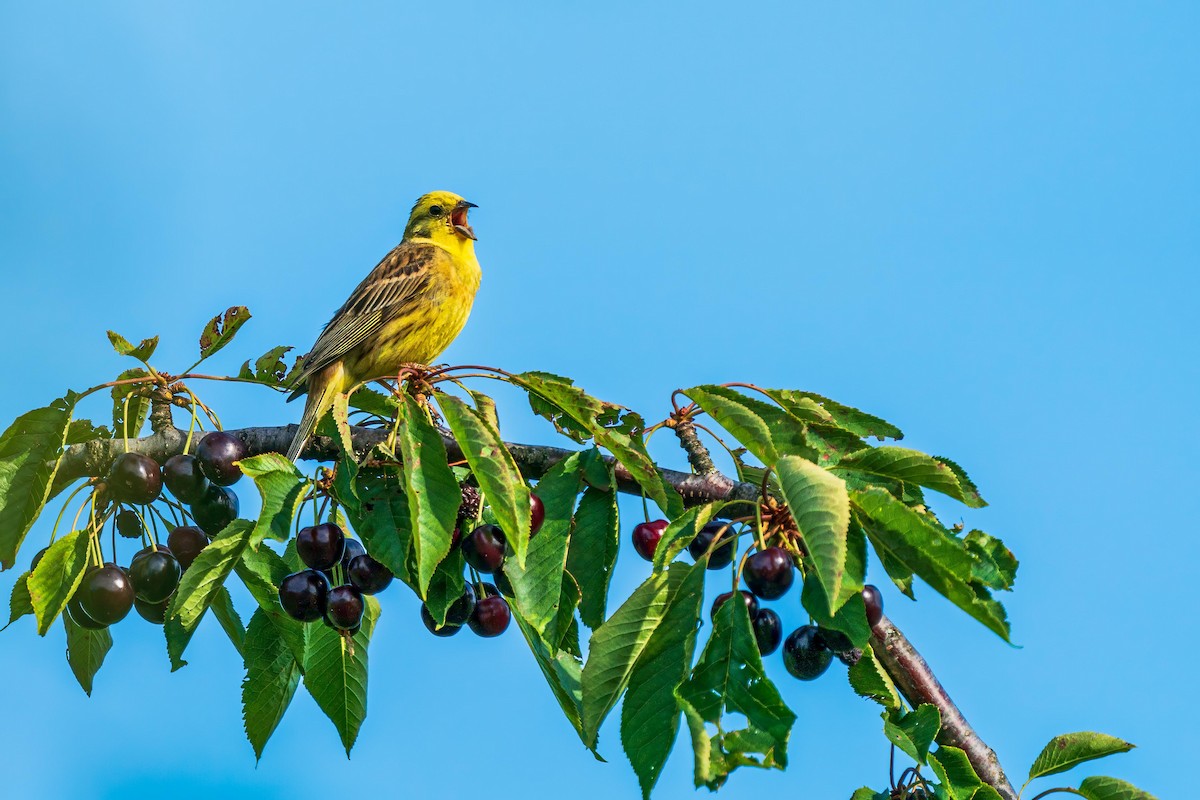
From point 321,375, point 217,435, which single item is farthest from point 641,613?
point 321,375

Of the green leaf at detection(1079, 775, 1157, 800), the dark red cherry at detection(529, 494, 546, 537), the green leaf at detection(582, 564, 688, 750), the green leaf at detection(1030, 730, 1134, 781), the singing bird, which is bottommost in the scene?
Answer: the green leaf at detection(1079, 775, 1157, 800)

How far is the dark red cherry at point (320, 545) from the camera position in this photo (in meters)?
3.99

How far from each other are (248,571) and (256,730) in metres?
0.62

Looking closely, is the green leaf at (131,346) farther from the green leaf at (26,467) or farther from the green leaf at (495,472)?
the green leaf at (495,472)

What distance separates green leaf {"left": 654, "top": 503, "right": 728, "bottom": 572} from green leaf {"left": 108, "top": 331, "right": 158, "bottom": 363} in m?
2.41

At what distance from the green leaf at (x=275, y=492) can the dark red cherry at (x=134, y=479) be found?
2.67ft

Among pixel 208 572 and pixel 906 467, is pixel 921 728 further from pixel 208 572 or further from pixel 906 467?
pixel 208 572

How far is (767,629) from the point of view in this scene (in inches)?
143

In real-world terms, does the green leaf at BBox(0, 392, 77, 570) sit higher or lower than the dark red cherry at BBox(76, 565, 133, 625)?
higher

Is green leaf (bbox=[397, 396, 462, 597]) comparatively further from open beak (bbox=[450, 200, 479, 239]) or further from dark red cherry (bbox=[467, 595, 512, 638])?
open beak (bbox=[450, 200, 479, 239])

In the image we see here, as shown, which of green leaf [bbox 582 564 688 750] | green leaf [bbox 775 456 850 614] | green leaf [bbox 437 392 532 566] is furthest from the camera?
green leaf [bbox 437 392 532 566]

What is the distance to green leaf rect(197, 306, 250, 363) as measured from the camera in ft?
16.4

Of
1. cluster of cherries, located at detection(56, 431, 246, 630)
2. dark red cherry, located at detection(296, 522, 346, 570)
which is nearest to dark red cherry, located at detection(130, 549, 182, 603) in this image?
cluster of cherries, located at detection(56, 431, 246, 630)

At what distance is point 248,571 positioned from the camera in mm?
4238
